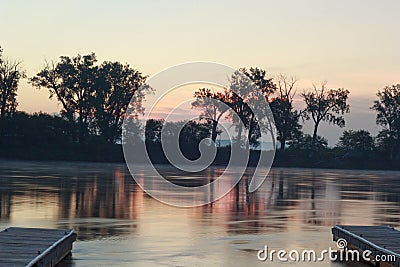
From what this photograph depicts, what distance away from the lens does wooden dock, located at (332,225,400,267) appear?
470 inches

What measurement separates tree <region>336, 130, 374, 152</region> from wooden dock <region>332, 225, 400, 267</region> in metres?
73.7

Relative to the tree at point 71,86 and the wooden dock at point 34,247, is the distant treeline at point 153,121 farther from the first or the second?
the wooden dock at point 34,247

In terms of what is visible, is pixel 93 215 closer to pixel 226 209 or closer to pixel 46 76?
pixel 226 209

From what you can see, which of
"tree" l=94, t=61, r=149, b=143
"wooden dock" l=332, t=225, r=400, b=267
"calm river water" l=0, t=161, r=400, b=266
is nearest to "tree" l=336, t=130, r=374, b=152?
"tree" l=94, t=61, r=149, b=143

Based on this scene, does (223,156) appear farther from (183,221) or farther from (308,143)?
(183,221)

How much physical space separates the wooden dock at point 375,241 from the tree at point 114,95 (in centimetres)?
7133

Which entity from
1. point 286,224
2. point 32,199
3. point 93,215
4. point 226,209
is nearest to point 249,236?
point 286,224

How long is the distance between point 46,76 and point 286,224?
232 ft

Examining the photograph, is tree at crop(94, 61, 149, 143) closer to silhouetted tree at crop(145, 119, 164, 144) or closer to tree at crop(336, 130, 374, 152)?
silhouetted tree at crop(145, 119, 164, 144)

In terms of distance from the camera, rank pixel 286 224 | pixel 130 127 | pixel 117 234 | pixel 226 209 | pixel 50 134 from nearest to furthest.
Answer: pixel 117 234, pixel 286 224, pixel 226 209, pixel 50 134, pixel 130 127

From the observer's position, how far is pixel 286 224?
19203 millimetres

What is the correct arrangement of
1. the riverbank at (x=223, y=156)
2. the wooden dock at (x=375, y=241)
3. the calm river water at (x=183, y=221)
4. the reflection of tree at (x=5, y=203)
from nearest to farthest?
the wooden dock at (x=375, y=241)
the calm river water at (x=183, y=221)
the reflection of tree at (x=5, y=203)
the riverbank at (x=223, y=156)

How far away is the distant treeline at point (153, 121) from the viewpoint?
7944 centimetres

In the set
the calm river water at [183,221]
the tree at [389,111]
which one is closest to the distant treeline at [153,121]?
the tree at [389,111]
